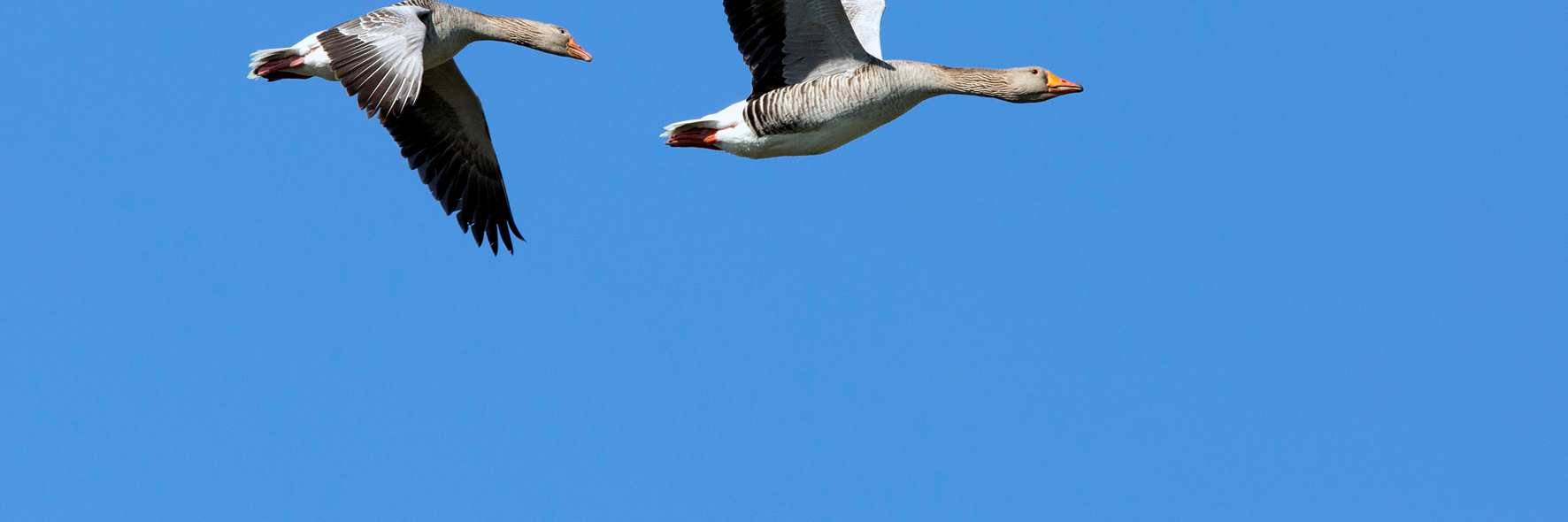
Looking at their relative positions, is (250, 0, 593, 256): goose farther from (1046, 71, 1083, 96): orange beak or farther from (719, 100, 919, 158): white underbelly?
(1046, 71, 1083, 96): orange beak

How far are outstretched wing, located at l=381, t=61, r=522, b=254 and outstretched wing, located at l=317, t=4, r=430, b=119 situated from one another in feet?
6.53

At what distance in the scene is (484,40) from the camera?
14.9m

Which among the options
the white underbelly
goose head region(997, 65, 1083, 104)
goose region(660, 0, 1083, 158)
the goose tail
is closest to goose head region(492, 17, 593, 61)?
the goose tail

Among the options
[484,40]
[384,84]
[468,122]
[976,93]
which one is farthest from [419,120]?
[976,93]

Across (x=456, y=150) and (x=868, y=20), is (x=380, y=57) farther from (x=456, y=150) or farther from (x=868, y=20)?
(x=868, y=20)

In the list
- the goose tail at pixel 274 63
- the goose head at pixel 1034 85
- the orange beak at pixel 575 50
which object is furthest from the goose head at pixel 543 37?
the goose head at pixel 1034 85

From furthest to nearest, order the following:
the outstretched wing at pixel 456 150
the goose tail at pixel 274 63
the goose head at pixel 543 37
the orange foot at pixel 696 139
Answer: the outstretched wing at pixel 456 150 → the goose head at pixel 543 37 → the goose tail at pixel 274 63 → the orange foot at pixel 696 139

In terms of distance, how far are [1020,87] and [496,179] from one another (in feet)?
16.8

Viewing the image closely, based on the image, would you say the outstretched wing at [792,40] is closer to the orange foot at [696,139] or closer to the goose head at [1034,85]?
the orange foot at [696,139]

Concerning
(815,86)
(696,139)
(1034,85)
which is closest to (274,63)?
(696,139)

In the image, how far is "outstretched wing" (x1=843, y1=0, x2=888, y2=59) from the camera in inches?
575

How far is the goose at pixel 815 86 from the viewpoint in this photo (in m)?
12.8

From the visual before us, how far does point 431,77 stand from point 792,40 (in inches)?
147

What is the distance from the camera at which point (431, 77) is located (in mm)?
15906
